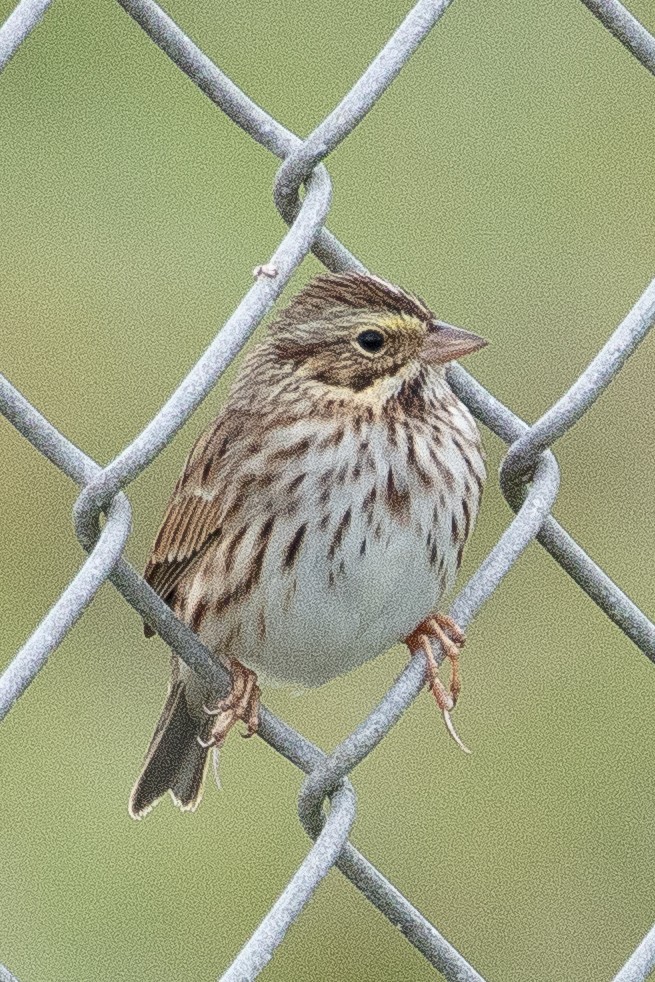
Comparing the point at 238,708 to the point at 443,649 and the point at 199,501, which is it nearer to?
the point at 443,649

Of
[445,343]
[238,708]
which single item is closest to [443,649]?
[238,708]

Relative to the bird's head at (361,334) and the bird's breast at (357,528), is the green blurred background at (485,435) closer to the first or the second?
the bird's breast at (357,528)

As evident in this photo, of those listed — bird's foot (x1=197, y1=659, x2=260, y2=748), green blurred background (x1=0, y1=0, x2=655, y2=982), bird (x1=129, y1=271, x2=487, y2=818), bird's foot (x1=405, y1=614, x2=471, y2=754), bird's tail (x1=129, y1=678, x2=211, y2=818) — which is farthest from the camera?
green blurred background (x1=0, y1=0, x2=655, y2=982)

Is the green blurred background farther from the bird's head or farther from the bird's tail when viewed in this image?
the bird's head

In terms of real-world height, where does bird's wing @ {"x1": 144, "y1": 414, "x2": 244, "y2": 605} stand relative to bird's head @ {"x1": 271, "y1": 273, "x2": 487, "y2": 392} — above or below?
below

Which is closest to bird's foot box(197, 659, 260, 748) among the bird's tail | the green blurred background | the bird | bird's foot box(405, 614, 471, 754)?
the bird

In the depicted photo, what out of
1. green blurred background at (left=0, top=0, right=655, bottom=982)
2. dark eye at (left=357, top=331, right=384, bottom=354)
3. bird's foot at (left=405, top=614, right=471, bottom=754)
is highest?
dark eye at (left=357, top=331, right=384, bottom=354)

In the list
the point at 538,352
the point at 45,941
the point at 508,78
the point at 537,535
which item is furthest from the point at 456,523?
the point at 508,78

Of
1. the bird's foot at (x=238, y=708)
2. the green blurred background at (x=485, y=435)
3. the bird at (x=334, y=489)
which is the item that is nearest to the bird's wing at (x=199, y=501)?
the bird at (x=334, y=489)
